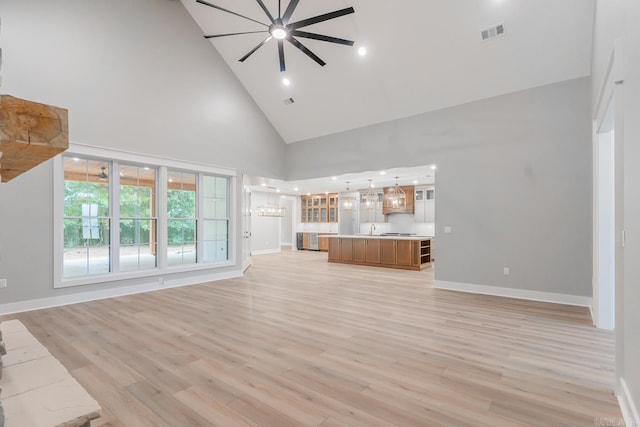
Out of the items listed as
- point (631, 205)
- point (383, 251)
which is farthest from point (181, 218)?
point (631, 205)

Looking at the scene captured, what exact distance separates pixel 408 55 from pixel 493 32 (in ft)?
4.21

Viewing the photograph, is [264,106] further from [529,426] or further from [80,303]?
[529,426]

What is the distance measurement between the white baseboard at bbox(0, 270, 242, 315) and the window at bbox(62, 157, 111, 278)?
0.37m

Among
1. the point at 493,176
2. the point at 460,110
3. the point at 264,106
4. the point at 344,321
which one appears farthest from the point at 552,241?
the point at 264,106

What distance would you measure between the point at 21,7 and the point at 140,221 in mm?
3449

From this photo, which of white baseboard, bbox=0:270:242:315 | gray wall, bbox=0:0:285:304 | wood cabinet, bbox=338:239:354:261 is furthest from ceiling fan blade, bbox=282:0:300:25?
wood cabinet, bbox=338:239:354:261

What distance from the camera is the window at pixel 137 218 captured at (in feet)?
18.5

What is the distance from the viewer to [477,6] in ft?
14.4

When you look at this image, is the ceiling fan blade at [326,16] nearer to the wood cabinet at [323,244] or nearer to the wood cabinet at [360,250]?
the wood cabinet at [360,250]

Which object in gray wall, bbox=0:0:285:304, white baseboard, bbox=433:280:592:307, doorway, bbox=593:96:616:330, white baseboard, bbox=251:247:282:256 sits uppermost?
gray wall, bbox=0:0:285:304

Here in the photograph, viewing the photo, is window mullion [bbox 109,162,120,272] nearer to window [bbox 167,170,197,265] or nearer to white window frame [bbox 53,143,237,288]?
white window frame [bbox 53,143,237,288]

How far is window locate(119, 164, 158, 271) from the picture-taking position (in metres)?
5.64

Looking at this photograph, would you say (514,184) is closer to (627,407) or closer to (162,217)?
(627,407)

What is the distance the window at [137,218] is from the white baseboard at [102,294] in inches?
15.3
